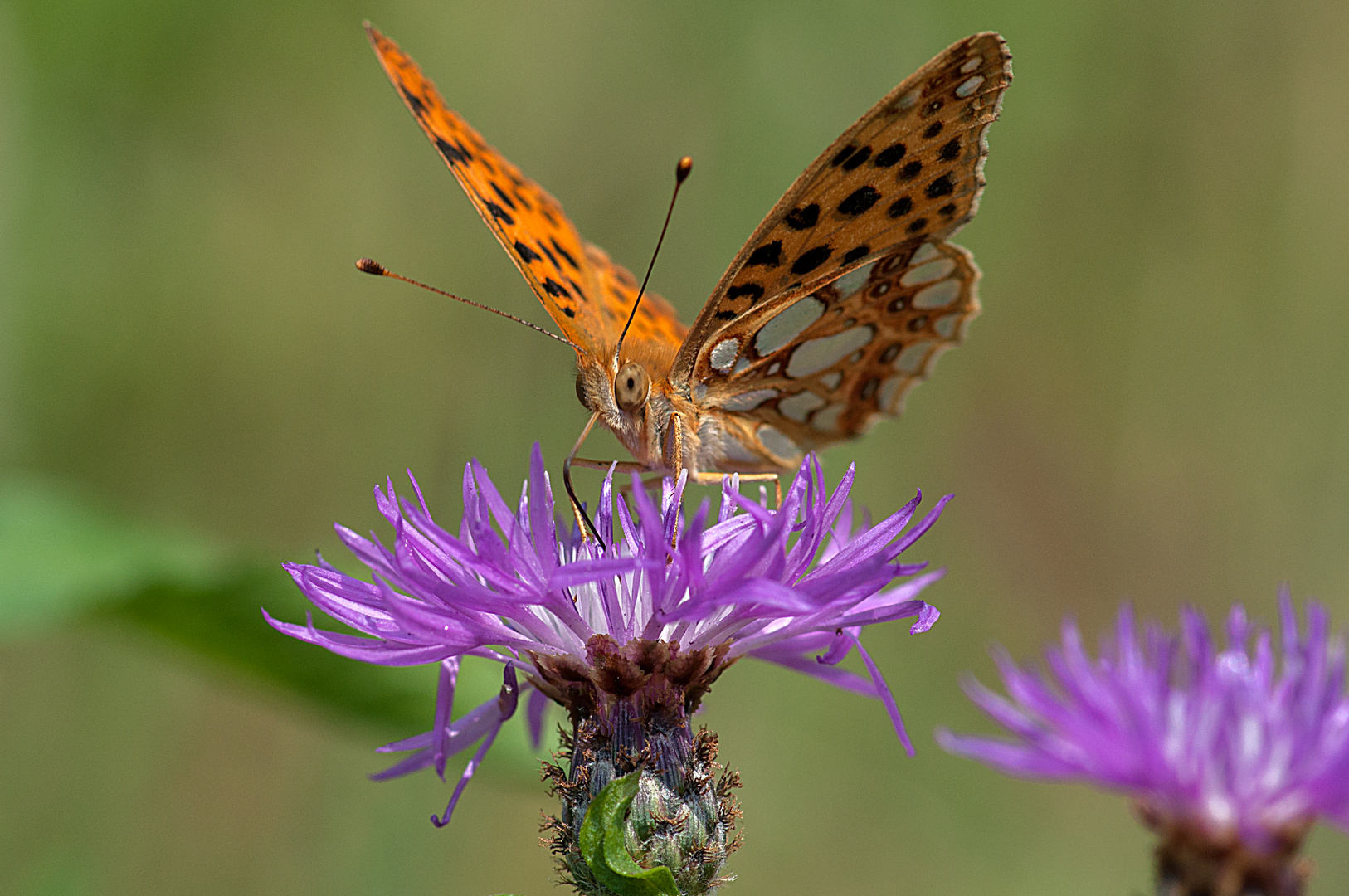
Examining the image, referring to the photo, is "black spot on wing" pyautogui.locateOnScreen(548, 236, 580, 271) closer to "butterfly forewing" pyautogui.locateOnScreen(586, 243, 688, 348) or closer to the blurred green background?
"butterfly forewing" pyautogui.locateOnScreen(586, 243, 688, 348)

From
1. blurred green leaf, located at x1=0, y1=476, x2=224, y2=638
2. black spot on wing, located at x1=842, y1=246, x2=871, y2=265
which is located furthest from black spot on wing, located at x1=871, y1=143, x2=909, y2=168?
blurred green leaf, located at x1=0, y1=476, x2=224, y2=638

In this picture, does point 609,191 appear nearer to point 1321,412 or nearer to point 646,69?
point 646,69

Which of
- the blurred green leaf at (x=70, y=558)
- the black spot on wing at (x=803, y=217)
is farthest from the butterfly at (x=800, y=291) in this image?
the blurred green leaf at (x=70, y=558)

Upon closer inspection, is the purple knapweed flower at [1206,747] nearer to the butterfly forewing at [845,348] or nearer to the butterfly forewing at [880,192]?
the butterfly forewing at [880,192]

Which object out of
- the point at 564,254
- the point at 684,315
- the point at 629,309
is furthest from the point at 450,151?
the point at 684,315

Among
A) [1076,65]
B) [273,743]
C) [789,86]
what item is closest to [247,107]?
[789,86]

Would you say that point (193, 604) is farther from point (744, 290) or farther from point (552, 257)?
point (744, 290)

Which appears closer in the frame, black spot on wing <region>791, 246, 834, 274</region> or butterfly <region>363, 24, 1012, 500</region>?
butterfly <region>363, 24, 1012, 500</region>
